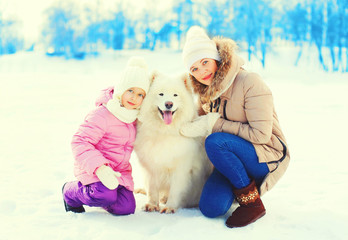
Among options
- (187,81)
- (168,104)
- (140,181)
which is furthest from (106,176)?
(140,181)

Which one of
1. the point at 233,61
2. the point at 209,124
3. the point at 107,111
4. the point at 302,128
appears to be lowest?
the point at 302,128

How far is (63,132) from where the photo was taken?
6.79m

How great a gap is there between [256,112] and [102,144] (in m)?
1.24

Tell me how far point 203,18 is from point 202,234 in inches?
772

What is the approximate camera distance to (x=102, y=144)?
2.73 metres

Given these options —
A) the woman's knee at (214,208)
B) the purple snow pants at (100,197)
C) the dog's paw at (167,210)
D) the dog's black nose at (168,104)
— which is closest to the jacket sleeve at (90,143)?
the purple snow pants at (100,197)

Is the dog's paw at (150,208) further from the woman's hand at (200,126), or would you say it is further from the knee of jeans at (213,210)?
the woman's hand at (200,126)

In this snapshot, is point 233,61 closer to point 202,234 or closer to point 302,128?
point 202,234

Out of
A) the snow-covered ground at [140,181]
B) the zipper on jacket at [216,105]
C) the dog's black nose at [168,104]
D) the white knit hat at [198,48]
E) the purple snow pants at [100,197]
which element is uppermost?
the white knit hat at [198,48]

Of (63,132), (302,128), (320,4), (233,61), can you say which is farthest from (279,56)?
(233,61)

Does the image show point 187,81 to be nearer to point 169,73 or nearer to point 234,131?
point 234,131

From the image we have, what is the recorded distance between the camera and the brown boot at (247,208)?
8.32 ft

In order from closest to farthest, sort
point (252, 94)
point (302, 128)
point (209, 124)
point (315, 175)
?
point (252, 94), point (209, 124), point (315, 175), point (302, 128)

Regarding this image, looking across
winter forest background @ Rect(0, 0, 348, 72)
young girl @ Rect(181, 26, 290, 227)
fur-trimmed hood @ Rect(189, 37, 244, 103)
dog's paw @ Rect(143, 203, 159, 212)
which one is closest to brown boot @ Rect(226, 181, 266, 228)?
young girl @ Rect(181, 26, 290, 227)
